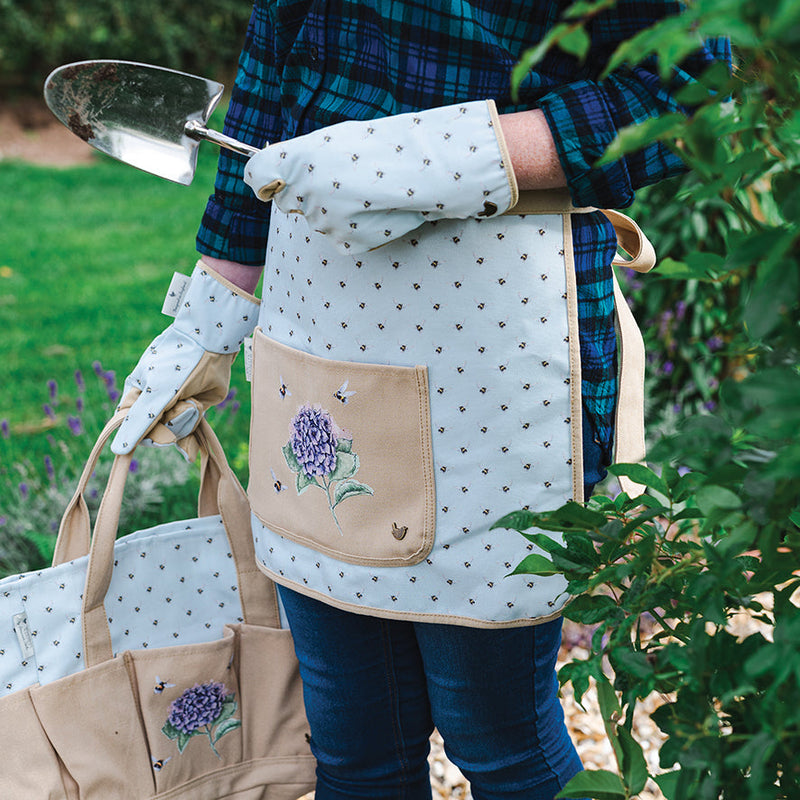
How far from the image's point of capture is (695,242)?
2883mm

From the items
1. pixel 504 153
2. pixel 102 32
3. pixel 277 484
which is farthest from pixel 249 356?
pixel 102 32

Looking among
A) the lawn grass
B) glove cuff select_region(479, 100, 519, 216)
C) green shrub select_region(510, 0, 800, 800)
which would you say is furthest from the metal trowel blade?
the lawn grass

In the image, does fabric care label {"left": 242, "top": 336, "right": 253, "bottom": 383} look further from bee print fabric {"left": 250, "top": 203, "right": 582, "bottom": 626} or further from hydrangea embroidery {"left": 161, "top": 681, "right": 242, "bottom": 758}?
hydrangea embroidery {"left": 161, "top": 681, "right": 242, "bottom": 758}

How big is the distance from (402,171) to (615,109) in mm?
240

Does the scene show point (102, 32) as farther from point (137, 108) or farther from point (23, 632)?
point (23, 632)

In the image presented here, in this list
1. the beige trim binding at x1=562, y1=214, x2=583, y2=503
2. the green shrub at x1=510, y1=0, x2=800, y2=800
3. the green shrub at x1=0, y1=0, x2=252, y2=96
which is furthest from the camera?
the green shrub at x1=0, y1=0, x2=252, y2=96

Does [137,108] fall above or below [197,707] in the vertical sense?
above

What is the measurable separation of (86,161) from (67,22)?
7.68ft

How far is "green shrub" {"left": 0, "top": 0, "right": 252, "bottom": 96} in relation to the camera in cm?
1082

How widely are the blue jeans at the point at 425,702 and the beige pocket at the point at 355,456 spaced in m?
0.14

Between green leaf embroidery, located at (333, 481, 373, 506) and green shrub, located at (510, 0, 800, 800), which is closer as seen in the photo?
green shrub, located at (510, 0, 800, 800)

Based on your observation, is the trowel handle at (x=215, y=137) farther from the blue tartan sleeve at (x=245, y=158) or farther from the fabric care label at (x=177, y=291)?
the fabric care label at (x=177, y=291)

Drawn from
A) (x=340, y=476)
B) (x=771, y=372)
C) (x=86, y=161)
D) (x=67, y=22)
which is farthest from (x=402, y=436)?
(x=67, y=22)

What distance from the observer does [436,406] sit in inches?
42.3
